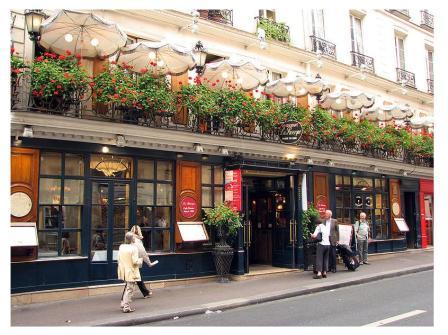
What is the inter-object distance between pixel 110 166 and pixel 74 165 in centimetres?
87

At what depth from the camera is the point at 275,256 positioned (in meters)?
14.8

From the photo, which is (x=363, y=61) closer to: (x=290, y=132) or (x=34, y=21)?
(x=290, y=132)

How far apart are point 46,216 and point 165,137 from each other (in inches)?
131

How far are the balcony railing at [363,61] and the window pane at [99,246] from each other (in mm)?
12582

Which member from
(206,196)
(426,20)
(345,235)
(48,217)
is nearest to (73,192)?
(48,217)

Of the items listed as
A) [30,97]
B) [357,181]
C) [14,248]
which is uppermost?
[30,97]

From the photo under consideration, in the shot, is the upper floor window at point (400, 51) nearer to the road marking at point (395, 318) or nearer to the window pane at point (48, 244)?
the road marking at point (395, 318)

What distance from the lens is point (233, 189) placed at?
12.6 m

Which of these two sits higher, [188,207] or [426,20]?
[426,20]

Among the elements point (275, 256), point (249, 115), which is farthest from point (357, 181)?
point (249, 115)

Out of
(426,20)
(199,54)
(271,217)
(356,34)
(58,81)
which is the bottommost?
(271,217)

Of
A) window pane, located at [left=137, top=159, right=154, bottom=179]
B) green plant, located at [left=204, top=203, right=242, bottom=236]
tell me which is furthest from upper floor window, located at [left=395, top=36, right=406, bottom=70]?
window pane, located at [left=137, top=159, right=154, bottom=179]

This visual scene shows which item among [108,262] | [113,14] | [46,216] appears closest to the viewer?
[46,216]

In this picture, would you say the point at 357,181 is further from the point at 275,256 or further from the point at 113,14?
the point at 113,14
